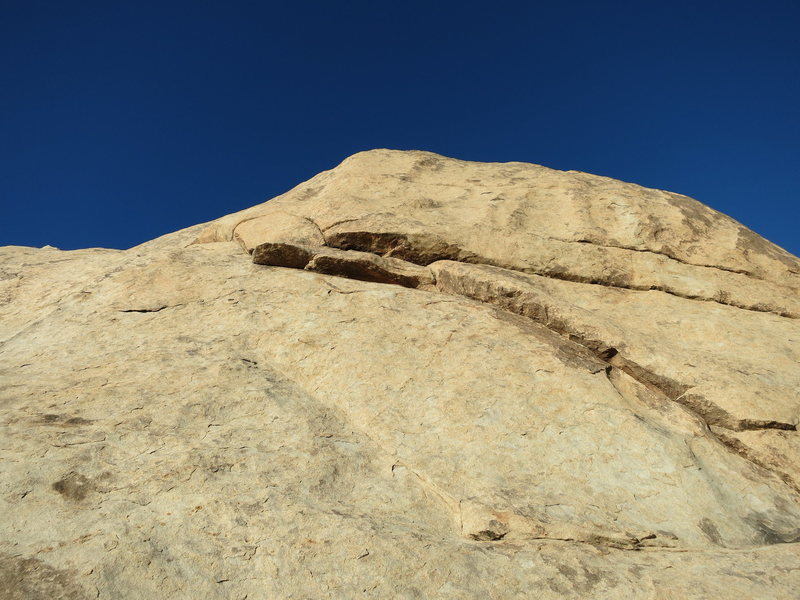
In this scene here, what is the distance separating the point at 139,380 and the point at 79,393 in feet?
2.13

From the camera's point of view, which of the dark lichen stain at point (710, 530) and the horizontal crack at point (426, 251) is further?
the horizontal crack at point (426, 251)

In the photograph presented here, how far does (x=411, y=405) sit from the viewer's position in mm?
7223

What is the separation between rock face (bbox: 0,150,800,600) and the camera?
4.75m

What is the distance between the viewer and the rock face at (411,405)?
475cm

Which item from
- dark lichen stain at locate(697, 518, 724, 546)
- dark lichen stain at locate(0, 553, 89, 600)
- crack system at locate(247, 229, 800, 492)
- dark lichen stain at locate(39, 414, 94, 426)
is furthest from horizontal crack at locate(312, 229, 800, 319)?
dark lichen stain at locate(0, 553, 89, 600)

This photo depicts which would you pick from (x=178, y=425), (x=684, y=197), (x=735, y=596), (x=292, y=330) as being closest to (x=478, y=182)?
(x=684, y=197)

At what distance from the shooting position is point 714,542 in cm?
580

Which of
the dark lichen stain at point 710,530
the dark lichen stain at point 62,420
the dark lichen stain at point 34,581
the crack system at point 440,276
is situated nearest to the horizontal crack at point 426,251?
the crack system at point 440,276

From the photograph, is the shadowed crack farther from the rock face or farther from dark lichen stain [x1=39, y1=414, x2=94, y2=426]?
dark lichen stain [x1=39, y1=414, x2=94, y2=426]

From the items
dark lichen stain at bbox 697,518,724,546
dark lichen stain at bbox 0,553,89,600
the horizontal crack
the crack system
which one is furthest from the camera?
the horizontal crack

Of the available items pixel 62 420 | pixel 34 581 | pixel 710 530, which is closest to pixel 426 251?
pixel 710 530

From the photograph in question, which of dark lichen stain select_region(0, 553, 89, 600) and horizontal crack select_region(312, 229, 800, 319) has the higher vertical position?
horizontal crack select_region(312, 229, 800, 319)

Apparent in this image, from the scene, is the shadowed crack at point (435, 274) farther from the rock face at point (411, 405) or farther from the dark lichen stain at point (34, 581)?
the dark lichen stain at point (34, 581)

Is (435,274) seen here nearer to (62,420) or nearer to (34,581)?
(62,420)
